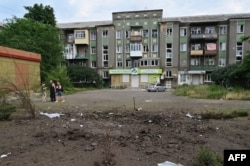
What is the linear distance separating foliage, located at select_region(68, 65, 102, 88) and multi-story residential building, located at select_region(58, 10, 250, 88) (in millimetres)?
5099

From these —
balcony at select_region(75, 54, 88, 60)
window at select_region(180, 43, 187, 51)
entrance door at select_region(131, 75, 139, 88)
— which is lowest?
entrance door at select_region(131, 75, 139, 88)

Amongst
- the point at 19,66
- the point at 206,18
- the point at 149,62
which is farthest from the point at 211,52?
the point at 19,66

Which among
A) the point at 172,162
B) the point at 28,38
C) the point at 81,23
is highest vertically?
the point at 81,23

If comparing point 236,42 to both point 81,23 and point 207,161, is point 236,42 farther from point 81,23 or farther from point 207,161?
point 207,161

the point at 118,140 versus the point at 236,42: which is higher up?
the point at 236,42

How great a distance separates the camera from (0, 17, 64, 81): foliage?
35.8 m

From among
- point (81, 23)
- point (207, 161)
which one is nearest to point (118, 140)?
point (207, 161)

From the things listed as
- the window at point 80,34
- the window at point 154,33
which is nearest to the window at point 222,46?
the window at point 154,33

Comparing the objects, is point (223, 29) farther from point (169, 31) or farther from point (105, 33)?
point (105, 33)

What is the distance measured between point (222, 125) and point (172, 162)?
4.11 m

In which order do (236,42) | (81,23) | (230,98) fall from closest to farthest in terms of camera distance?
(230,98) < (236,42) < (81,23)

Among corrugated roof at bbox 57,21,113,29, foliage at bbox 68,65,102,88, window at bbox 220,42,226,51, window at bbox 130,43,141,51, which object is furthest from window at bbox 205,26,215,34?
foliage at bbox 68,65,102,88

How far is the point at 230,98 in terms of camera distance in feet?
66.4

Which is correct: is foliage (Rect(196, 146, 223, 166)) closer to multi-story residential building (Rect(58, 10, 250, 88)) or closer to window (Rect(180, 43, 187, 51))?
multi-story residential building (Rect(58, 10, 250, 88))
